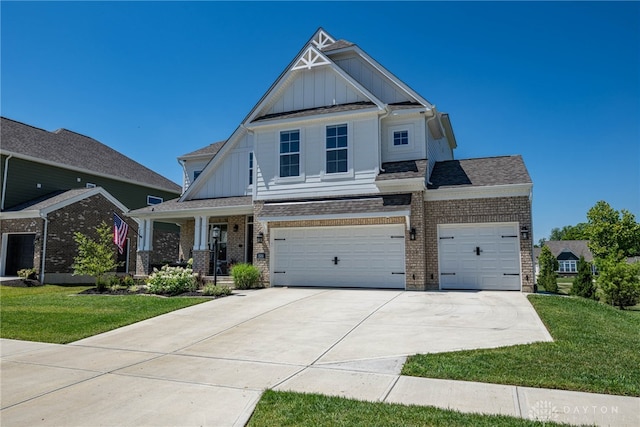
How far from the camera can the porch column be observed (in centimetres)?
1725

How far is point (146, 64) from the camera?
52.6ft

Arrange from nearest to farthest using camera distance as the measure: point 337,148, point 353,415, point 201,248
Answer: point 353,415 < point 337,148 < point 201,248

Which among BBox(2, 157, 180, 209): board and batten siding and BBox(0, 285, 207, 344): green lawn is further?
BBox(2, 157, 180, 209): board and batten siding

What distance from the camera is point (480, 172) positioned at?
14.9 m

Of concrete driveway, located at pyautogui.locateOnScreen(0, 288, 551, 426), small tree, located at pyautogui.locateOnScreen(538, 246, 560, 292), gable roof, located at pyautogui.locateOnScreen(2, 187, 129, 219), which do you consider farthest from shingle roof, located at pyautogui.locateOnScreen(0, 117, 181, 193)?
small tree, located at pyautogui.locateOnScreen(538, 246, 560, 292)

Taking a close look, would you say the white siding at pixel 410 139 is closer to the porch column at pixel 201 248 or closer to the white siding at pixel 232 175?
the white siding at pixel 232 175

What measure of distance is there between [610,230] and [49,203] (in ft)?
170

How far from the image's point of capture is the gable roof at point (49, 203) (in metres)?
20.4

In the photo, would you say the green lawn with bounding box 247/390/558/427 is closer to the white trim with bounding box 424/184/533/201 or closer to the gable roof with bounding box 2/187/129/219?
the white trim with bounding box 424/184/533/201

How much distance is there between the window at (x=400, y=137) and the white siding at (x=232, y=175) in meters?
6.84

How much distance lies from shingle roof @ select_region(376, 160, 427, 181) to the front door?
18443mm

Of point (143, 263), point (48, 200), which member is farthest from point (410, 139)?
point (48, 200)

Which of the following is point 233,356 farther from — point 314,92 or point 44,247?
point 44,247

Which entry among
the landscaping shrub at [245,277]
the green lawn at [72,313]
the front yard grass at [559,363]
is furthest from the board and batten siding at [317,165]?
the front yard grass at [559,363]
